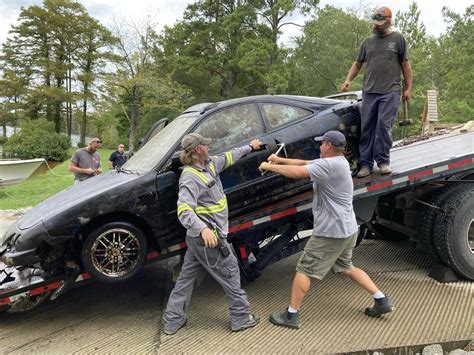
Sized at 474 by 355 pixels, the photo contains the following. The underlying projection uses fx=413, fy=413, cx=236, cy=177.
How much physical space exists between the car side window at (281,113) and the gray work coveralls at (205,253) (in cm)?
93

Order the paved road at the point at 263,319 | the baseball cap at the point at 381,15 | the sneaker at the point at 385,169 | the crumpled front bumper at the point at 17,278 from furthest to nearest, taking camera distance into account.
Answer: the sneaker at the point at 385,169 < the baseball cap at the point at 381,15 < the crumpled front bumper at the point at 17,278 < the paved road at the point at 263,319

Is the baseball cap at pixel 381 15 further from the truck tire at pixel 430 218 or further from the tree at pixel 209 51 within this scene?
the tree at pixel 209 51

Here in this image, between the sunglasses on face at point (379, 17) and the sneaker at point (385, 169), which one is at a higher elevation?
the sunglasses on face at point (379, 17)

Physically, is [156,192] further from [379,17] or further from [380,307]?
[379,17]

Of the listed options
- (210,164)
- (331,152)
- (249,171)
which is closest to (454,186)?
(331,152)

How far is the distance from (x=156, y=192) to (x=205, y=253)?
725 millimetres

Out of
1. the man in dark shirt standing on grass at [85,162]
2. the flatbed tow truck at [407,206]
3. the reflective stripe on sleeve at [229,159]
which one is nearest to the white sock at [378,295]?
the flatbed tow truck at [407,206]

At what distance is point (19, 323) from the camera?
3859 mm

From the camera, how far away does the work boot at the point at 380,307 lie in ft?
11.4

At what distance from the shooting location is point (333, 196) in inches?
130

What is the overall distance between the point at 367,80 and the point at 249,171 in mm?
1510

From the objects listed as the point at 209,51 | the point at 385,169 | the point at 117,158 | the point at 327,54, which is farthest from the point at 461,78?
the point at 385,169

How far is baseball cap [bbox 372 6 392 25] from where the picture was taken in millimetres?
3891

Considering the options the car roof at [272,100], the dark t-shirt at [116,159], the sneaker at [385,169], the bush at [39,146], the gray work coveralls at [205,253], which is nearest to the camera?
the gray work coveralls at [205,253]
